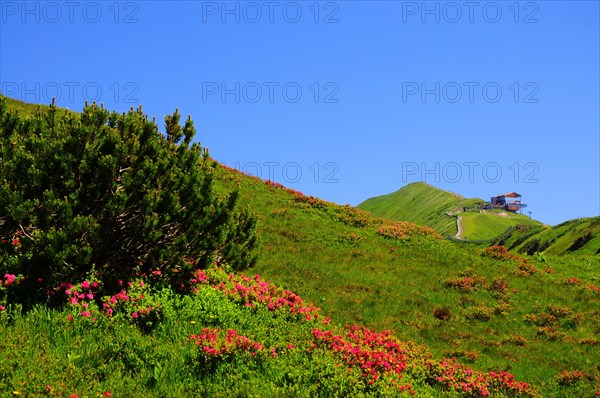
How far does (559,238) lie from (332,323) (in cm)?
13308

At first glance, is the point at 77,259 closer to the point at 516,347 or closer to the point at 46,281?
the point at 46,281

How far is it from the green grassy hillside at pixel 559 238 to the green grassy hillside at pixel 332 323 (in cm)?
7487

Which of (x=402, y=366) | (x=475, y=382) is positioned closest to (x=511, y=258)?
(x=475, y=382)

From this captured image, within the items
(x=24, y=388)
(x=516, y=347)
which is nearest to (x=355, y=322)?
(x=516, y=347)

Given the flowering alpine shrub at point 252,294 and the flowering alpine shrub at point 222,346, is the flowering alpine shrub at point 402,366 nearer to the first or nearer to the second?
the flowering alpine shrub at point 252,294

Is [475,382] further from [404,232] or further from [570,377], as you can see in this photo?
[404,232]

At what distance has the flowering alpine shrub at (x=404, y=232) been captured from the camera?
31.7m

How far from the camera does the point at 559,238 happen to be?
13262 cm

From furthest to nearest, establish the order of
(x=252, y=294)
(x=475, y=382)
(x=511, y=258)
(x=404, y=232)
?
1. (x=404, y=232)
2. (x=511, y=258)
3. (x=252, y=294)
4. (x=475, y=382)

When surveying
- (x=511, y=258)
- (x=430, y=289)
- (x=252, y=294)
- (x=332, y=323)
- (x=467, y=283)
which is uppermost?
(x=511, y=258)

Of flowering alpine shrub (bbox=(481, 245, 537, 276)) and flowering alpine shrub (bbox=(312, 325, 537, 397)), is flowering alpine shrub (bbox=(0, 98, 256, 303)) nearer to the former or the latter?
flowering alpine shrub (bbox=(312, 325, 537, 397))

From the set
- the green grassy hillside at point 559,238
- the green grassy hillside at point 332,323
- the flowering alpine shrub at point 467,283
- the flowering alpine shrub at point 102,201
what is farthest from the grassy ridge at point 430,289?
the green grassy hillside at point 559,238

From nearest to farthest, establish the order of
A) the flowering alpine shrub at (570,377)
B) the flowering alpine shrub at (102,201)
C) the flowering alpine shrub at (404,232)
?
the flowering alpine shrub at (102,201) < the flowering alpine shrub at (570,377) < the flowering alpine shrub at (404,232)

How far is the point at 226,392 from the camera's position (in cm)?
878
